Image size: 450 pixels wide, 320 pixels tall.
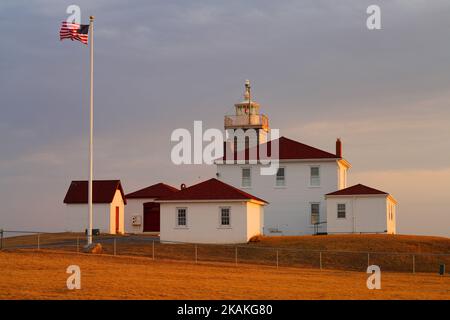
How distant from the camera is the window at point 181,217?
48125 millimetres

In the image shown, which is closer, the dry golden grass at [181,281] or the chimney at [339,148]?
the dry golden grass at [181,281]

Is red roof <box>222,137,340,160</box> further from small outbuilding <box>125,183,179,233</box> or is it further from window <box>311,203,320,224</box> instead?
small outbuilding <box>125,183,179,233</box>

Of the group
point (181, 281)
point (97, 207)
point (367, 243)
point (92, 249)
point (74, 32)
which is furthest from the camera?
point (97, 207)

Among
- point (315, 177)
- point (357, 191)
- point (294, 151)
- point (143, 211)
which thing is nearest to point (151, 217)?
point (143, 211)

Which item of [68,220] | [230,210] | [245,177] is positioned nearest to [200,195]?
[230,210]

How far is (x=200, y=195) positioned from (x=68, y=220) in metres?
16.0

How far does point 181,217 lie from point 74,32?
1570cm

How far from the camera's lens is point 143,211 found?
65000 millimetres

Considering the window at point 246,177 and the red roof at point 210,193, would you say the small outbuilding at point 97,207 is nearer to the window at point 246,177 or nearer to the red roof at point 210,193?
the window at point 246,177

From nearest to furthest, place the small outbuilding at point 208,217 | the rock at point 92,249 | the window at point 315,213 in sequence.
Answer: the rock at point 92,249, the small outbuilding at point 208,217, the window at point 315,213

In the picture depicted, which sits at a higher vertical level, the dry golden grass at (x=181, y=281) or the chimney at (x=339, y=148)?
the chimney at (x=339, y=148)

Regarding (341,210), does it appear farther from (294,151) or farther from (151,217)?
(151,217)

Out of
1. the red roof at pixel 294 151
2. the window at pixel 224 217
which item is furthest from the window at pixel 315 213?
the window at pixel 224 217
